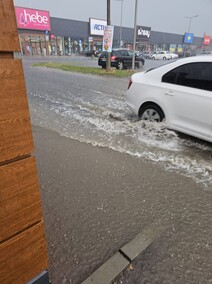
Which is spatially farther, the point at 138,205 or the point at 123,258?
the point at 138,205

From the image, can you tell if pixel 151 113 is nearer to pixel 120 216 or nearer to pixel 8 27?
pixel 120 216

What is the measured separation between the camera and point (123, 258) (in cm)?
198

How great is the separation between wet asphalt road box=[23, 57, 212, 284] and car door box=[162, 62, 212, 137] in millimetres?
406

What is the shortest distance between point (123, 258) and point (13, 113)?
1.56 meters

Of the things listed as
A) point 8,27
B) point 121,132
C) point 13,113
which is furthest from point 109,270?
point 121,132

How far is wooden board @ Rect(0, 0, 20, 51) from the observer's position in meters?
1.03

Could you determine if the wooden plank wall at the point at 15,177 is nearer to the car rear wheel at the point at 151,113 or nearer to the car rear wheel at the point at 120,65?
the car rear wheel at the point at 151,113

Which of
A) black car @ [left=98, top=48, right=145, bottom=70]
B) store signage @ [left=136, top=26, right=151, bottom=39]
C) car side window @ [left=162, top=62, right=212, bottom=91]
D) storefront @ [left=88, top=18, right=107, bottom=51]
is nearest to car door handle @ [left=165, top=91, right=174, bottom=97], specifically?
car side window @ [left=162, top=62, right=212, bottom=91]

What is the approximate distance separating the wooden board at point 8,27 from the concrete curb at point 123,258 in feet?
5.79

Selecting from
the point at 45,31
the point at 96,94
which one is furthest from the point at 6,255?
the point at 45,31

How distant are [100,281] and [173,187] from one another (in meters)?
1.61

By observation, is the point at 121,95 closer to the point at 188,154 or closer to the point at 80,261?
the point at 188,154

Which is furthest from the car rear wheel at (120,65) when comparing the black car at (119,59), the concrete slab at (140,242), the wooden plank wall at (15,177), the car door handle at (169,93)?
the wooden plank wall at (15,177)

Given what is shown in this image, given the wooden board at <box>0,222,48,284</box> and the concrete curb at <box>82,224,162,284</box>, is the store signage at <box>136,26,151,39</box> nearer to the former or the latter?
the concrete curb at <box>82,224,162,284</box>
